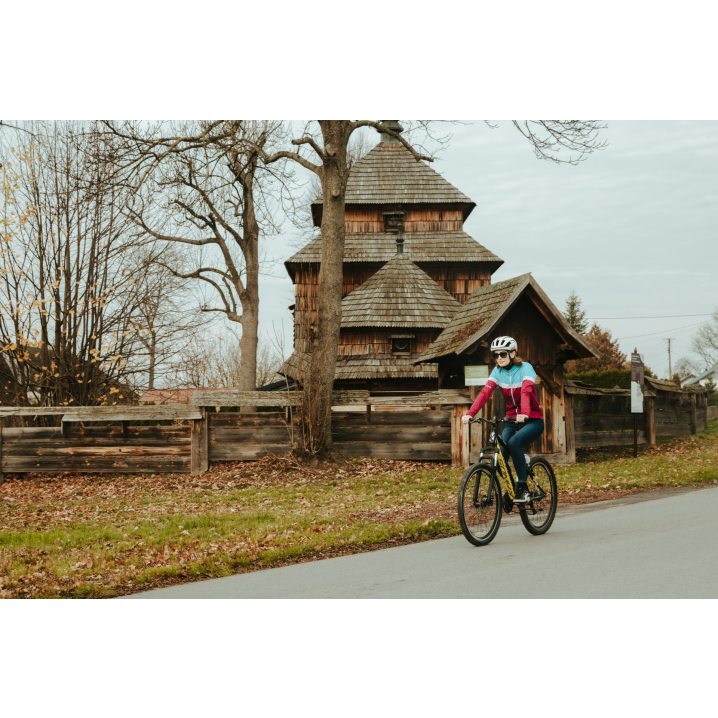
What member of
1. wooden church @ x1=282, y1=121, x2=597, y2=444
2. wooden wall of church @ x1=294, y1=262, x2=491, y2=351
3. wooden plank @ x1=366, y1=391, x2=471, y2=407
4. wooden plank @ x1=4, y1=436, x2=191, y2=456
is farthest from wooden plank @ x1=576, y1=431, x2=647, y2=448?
wooden wall of church @ x1=294, y1=262, x2=491, y2=351

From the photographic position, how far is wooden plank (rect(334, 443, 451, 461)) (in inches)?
611

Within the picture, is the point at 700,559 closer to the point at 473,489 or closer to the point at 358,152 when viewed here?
the point at 473,489

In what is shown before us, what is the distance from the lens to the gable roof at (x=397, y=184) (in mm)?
29094

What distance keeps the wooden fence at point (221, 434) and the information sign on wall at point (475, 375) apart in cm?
33

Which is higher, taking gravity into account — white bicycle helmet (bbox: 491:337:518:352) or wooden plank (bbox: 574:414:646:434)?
white bicycle helmet (bbox: 491:337:518:352)


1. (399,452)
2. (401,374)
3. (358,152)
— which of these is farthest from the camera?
(358,152)

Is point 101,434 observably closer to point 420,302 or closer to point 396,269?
point 420,302

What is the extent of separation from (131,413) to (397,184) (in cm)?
1851

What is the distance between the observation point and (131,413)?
48.9ft

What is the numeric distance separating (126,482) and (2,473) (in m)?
3.01

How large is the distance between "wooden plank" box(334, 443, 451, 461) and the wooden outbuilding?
0.82 m

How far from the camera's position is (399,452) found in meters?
15.6

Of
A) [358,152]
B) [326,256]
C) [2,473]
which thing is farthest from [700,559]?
→ [358,152]

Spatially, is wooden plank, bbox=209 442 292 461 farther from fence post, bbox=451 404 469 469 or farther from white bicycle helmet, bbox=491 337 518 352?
white bicycle helmet, bbox=491 337 518 352
